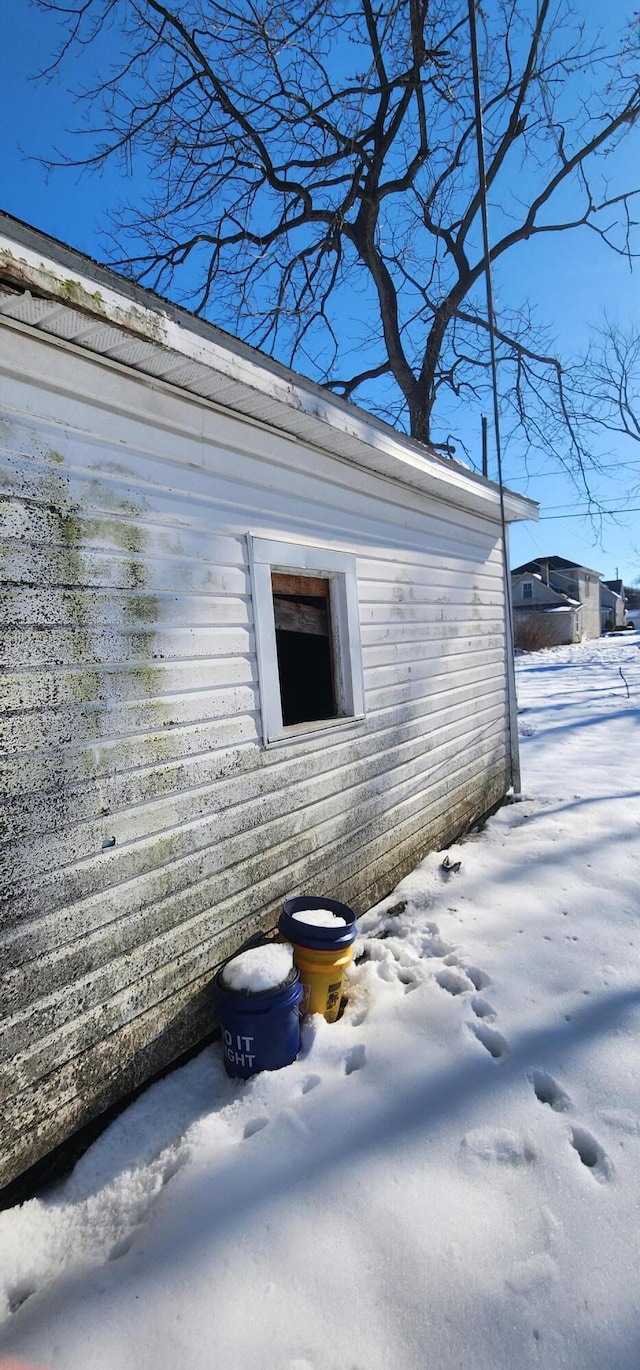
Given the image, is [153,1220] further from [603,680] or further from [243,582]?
[603,680]

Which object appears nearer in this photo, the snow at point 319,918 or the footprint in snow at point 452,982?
the snow at point 319,918

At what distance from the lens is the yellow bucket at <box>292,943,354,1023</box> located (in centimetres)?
270

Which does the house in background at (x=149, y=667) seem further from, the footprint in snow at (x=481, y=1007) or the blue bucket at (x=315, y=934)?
the footprint in snow at (x=481, y=1007)

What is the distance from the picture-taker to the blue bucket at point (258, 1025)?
235 cm

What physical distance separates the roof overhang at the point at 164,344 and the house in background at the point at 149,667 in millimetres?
10

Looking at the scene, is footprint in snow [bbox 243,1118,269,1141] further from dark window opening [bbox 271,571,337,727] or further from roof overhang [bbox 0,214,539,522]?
roof overhang [bbox 0,214,539,522]

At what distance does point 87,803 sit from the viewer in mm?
2176

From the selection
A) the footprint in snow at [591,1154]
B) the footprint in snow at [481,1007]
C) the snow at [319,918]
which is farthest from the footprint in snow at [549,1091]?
the snow at [319,918]

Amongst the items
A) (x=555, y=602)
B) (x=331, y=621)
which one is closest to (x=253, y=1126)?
(x=331, y=621)

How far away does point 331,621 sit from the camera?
3.79 m

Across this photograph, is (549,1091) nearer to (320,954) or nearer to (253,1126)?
(320,954)

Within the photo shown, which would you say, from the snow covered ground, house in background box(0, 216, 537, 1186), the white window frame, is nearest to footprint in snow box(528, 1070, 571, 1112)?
the snow covered ground

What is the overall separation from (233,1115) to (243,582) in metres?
2.18

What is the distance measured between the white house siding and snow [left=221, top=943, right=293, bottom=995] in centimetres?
23
